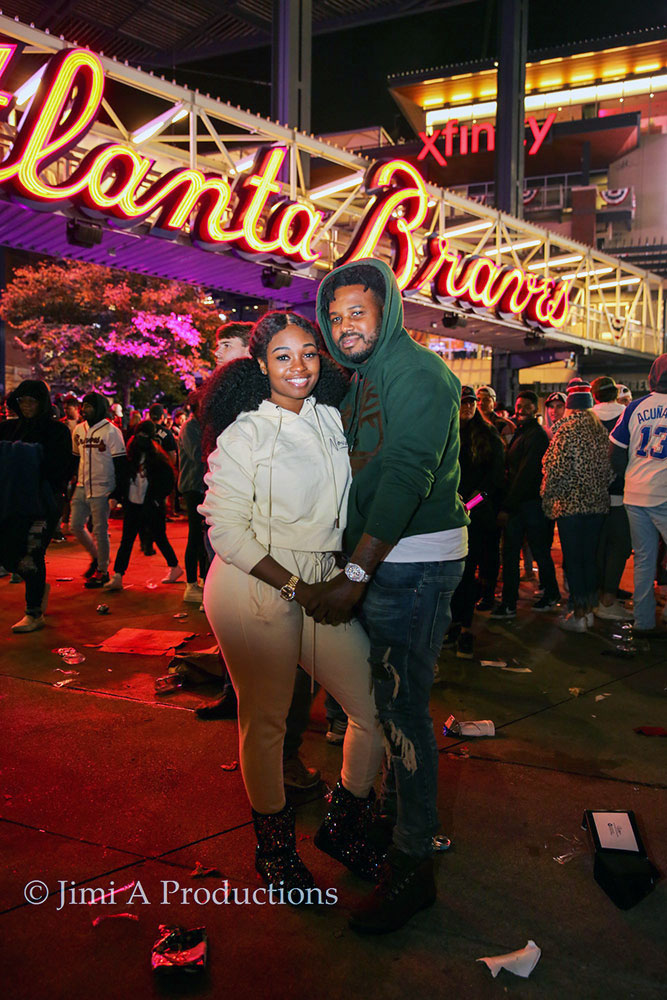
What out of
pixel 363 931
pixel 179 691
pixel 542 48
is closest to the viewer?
pixel 363 931

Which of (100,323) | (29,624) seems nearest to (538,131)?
(100,323)

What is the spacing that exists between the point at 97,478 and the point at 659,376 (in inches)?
211

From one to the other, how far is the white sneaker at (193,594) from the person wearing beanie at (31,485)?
1291 millimetres

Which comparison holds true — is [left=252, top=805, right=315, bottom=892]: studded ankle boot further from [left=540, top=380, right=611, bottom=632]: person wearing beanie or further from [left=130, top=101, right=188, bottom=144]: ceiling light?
[left=130, top=101, right=188, bottom=144]: ceiling light

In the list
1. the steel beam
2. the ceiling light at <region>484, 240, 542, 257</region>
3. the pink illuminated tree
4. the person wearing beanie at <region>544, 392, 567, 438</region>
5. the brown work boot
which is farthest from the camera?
the pink illuminated tree

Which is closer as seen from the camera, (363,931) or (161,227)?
(363,931)

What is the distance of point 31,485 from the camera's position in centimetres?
582

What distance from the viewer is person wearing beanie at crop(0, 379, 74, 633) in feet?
18.9

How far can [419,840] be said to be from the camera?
240 centimetres

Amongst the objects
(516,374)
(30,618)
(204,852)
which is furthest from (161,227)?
(516,374)

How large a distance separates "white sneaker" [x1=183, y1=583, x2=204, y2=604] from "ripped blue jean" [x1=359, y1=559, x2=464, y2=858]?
180 inches

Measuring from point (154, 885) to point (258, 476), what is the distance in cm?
149

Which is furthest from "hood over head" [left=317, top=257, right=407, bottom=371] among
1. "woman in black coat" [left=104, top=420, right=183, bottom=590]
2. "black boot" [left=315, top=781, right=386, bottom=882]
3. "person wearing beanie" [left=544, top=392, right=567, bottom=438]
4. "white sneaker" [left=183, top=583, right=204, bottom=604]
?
"person wearing beanie" [left=544, top=392, right=567, bottom=438]

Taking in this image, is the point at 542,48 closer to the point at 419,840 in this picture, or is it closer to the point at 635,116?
the point at 635,116
